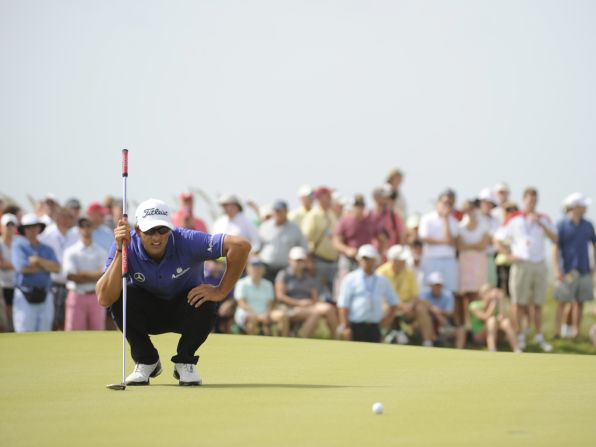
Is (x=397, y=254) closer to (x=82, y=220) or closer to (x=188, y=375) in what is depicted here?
(x=82, y=220)

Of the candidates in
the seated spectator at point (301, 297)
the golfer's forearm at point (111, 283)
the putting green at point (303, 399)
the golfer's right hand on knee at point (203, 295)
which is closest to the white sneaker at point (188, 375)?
the putting green at point (303, 399)

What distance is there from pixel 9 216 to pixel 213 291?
7982mm

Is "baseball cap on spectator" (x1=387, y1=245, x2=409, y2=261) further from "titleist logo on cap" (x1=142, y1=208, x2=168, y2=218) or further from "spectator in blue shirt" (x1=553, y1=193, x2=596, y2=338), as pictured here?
"titleist logo on cap" (x1=142, y1=208, x2=168, y2=218)

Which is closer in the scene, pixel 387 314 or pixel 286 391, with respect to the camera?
pixel 286 391

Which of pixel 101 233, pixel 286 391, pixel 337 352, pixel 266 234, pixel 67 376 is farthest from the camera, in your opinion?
pixel 266 234

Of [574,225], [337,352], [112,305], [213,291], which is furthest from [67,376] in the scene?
[574,225]

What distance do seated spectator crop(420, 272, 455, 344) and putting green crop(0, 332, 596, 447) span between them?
4.86 metres

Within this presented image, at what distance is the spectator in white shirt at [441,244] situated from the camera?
15.9 metres

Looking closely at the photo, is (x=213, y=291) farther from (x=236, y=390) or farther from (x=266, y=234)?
(x=266, y=234)

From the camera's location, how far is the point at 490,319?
15.2 m

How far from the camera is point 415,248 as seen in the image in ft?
53.7

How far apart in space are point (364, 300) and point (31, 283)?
3.98 meters

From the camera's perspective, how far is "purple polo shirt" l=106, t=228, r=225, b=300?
306 inches

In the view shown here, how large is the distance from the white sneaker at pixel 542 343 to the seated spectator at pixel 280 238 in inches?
128
